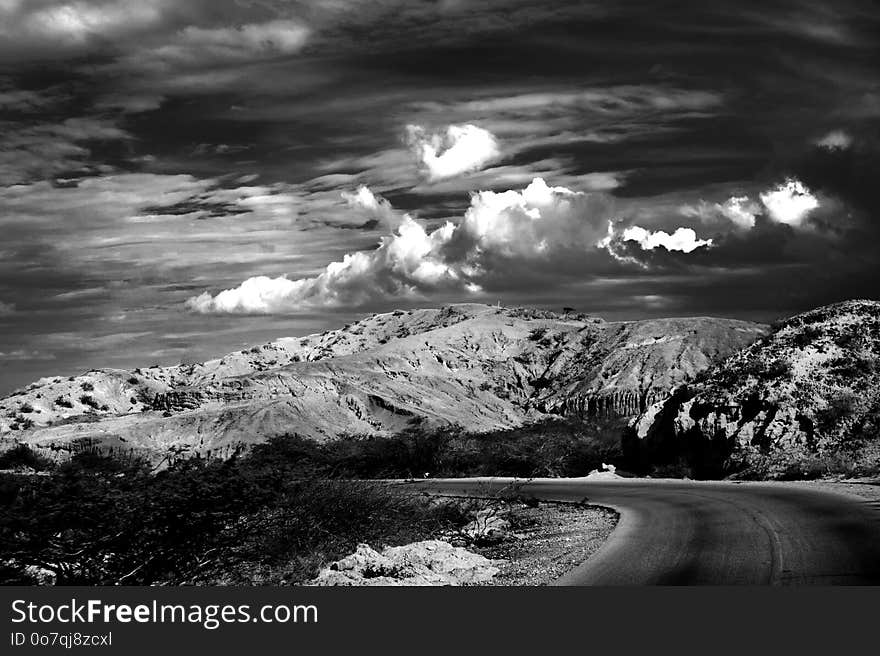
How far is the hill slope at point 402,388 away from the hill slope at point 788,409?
38.3m

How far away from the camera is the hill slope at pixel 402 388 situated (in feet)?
226

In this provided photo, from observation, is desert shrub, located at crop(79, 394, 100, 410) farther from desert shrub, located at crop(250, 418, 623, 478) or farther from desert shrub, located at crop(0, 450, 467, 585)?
desert shrub, located at crop(0, 450, 467, 585)

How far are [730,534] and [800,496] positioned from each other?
548 cm

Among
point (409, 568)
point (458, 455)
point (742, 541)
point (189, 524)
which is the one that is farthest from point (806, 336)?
point (189, 524)

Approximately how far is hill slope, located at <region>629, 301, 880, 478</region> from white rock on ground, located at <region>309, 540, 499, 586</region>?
14.1 meters

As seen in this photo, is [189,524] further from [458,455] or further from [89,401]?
[89,401]

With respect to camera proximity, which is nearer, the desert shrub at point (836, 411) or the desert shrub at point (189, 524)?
the desert shrub at point (189, 524)

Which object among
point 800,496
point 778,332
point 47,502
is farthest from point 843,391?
point 47,502

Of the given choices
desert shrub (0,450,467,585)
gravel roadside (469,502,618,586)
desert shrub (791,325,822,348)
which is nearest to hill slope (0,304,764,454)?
desert shrub (791,325,822,348)

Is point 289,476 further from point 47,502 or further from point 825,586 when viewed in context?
point 825,586

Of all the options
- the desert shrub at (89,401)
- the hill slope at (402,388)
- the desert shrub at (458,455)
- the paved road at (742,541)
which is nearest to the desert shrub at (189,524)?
the paved road at (742,541)

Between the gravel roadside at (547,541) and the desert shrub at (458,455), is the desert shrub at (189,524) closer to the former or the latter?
the gravel roadside at (547,541)

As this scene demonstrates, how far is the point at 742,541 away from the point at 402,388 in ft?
247

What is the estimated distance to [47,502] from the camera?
1452 cm
